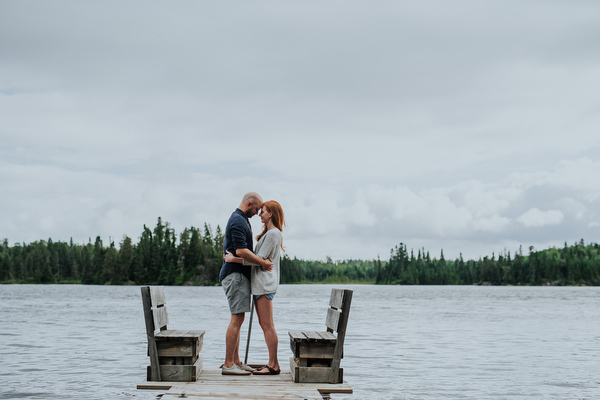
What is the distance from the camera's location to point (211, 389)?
8.53m

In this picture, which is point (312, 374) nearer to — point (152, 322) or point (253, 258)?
point (253, 258)

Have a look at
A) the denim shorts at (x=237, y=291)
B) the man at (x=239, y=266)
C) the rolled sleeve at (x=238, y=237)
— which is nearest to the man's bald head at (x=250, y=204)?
the man at (x=239, y=266)

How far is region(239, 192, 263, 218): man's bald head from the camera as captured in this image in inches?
385

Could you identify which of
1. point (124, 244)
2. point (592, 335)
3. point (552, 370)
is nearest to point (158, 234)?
point (124, 244)

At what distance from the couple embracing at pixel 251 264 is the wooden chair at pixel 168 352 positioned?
0.58 metres

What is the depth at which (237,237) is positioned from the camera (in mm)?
9430

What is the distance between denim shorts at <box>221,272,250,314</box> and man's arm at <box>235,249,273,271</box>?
0.42 meters

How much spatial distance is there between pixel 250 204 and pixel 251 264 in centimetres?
94

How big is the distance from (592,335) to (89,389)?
27111mm

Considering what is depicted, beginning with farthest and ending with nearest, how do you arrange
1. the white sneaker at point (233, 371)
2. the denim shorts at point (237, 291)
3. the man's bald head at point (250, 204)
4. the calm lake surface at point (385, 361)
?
the calm lake surface at point (385, 361) < the white sneaker at point (233, 371) < the man's bald head at point (250, 204) < the denim shorts at point (237, 291)

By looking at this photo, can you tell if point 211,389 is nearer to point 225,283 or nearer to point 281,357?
point 225,283

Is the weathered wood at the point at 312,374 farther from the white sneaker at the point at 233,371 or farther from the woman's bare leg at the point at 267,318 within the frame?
the white sneaker at the point at 233,371

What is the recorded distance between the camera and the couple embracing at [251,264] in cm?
949

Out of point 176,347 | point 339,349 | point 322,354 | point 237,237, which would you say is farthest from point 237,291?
point 339,349
